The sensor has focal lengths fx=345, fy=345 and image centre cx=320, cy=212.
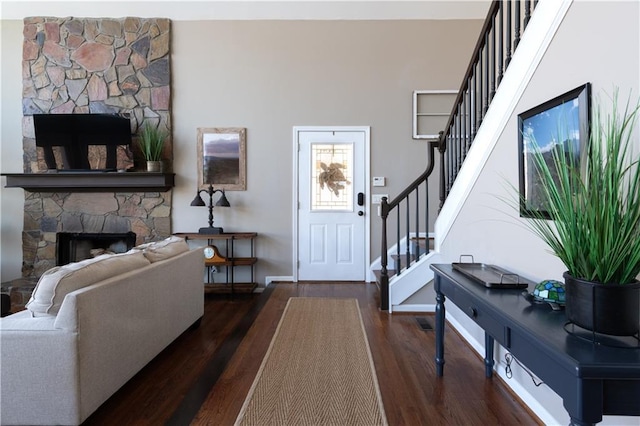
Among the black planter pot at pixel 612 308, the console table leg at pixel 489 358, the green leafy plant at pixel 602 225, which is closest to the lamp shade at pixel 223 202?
the console table leg at pixel 489 358

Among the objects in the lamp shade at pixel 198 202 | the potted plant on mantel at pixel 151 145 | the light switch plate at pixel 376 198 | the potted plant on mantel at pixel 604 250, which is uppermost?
the potted plant on mantel at pixel 151 145

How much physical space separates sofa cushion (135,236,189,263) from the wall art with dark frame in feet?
8.07

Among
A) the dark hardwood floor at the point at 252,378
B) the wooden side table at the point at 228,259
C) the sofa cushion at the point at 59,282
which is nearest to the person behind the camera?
the sofa cushion at the point at 59,282

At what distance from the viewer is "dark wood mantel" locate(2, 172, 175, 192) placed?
434 cm

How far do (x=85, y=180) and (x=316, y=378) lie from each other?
3.92 meters

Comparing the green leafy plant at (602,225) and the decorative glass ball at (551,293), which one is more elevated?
the green leafy plant at (602,225)

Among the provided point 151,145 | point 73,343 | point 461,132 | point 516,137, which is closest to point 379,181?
point 461,132

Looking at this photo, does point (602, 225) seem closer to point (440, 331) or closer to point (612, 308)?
point (612, 308)

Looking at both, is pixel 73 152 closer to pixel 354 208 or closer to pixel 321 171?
pixel 321 171

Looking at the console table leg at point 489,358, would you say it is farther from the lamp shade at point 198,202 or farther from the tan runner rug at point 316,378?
the lamp shade at point 198,202

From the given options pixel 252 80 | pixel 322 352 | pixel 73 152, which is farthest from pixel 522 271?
pixel 73 152

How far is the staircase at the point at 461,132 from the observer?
2168mm

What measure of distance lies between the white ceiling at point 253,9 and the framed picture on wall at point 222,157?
1.51 metres

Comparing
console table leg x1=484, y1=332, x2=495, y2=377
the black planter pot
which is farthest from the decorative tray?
the black planter pot
